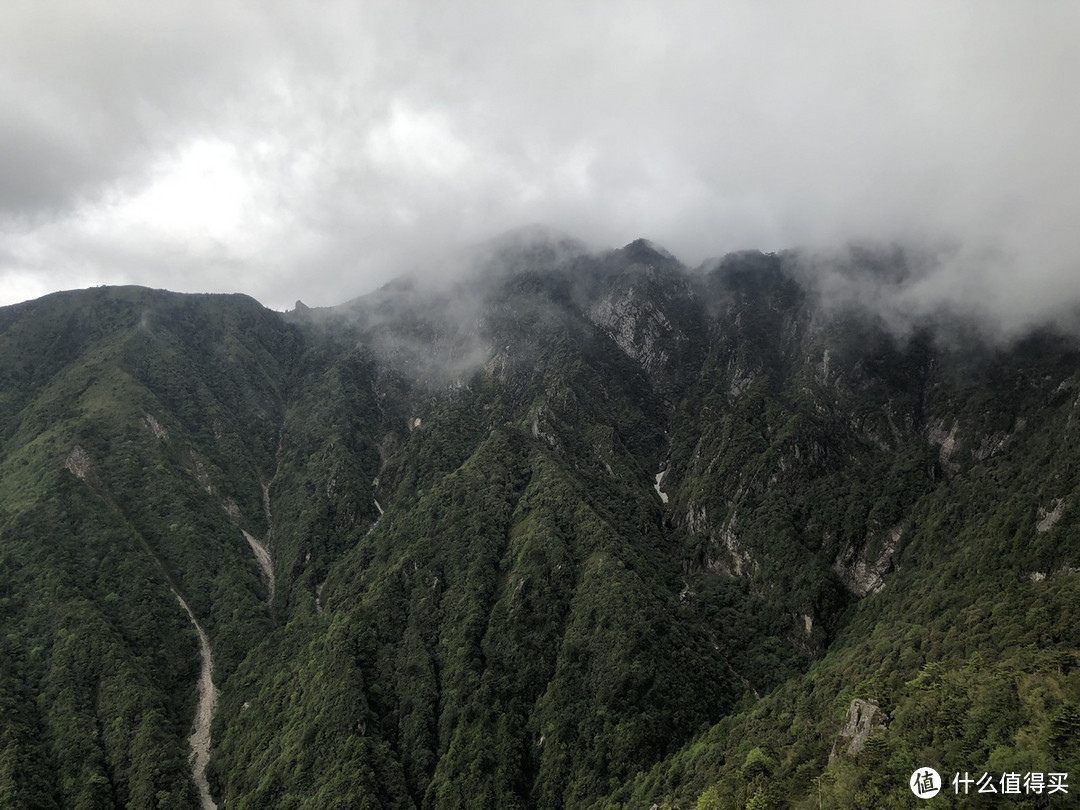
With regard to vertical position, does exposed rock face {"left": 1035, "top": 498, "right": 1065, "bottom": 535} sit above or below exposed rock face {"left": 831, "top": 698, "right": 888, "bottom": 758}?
above

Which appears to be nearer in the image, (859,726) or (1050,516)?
(859,726)

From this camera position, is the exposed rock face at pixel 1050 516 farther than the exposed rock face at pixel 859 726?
Yes

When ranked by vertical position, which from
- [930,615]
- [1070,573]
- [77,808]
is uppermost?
[1070,573]

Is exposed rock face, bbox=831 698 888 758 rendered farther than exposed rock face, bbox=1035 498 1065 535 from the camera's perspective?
No

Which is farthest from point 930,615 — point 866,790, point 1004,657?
point 866,790

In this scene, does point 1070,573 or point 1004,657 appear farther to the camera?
point 1070,573

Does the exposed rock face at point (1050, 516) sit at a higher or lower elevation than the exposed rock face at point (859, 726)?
higher

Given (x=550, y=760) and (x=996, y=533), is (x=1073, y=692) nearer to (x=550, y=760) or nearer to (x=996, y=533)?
(x=996, y=533)

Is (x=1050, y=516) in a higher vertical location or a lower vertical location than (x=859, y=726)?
higher
